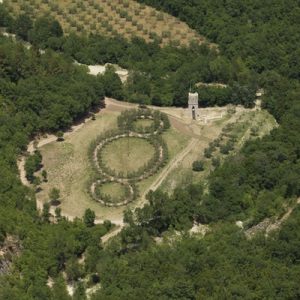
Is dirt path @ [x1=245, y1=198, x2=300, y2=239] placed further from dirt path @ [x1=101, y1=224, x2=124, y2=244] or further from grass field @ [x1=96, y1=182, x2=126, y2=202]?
grass field @ [x1=96, y1=182, x2=126, y2=202]

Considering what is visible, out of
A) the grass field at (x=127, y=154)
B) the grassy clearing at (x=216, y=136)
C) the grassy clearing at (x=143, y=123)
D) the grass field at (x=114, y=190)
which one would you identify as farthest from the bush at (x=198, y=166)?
the grassy clearing at (x=143, y=123)

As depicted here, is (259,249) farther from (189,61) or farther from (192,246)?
(189,61)

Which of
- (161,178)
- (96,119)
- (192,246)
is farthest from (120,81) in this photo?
(192,246)

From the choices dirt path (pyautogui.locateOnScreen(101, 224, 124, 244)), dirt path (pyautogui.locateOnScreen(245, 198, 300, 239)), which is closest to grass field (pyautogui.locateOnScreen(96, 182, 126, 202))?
dirt path (pyautogui.locateOnScreen(101, 224, 124, 244))

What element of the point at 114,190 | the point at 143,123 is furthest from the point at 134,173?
the point at 143,123

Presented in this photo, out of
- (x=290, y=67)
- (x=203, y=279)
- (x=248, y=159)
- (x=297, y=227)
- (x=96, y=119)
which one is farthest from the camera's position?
(x=290, y=67)

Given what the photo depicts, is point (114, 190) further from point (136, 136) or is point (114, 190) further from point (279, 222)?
point (279, 222)

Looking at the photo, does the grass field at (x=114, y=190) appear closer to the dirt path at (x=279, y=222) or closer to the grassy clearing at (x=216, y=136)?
the grassy clearing at (x=216, y=136)

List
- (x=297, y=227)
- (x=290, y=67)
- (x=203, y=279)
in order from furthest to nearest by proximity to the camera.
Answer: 1. (x=290, y=67)
2. (x=297, y=227)
3. (x=203, y=279)
